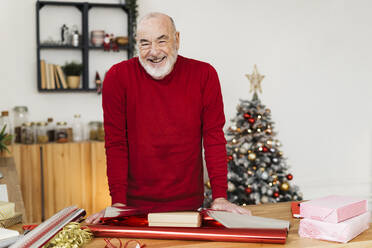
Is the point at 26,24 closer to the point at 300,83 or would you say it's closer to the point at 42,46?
the point at 42,46

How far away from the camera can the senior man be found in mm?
1982

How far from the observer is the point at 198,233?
1301mm

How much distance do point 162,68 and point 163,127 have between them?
0.87 feet

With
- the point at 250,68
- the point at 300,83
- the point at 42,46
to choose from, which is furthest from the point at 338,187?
the point at 42,46

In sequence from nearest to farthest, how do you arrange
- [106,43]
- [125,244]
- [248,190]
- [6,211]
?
[125,244]
[6,211]
[248,190]
[106,43]

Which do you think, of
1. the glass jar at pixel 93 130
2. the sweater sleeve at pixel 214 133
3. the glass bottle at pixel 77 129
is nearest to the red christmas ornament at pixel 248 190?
the glass jar at pixel 93 130

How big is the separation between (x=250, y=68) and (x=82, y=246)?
12.5 feet

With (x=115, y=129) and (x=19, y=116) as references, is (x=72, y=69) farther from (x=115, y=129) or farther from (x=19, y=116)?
(x=115, y=129)

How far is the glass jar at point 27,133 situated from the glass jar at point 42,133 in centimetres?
7

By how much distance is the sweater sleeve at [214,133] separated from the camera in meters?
1.97

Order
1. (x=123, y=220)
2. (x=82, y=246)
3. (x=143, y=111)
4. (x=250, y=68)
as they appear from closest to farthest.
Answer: (x=82, y=246)
(x=123, y=220)
(x=143, y=111)
(x=250, y=68)

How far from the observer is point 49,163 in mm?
3988

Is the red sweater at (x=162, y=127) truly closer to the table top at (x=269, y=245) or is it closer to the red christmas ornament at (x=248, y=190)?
the table top at (x=269, y=245)

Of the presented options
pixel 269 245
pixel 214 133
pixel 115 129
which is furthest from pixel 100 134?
pixel 269 245
